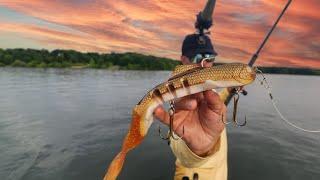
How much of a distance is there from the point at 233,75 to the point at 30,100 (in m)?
32.1

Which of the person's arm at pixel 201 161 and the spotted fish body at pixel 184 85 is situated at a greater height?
the spotted fish body at pixel 184 85

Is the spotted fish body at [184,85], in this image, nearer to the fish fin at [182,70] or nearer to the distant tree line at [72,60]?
the fish fin at [182,70]

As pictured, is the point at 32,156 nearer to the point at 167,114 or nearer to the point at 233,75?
the point at 167,114

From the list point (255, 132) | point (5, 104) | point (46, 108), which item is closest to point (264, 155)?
point (255, 132)

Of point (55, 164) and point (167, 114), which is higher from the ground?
point (167, 114)

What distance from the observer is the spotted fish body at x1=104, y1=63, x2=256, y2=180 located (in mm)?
3947

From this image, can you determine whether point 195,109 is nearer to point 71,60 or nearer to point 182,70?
point 182,70

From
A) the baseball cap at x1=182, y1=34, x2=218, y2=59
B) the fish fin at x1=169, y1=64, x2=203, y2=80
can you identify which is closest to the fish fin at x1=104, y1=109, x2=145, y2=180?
the fish fin at x1=169, y1=64, x2=203, y2=80

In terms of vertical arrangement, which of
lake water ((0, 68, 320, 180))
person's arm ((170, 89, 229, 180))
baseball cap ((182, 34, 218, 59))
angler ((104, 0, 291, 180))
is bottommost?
lake water ((0, 68, 320, 180))

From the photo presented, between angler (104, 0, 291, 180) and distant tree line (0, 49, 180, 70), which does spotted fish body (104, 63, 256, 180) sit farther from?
distant tree line (0, 49, 180, 70)

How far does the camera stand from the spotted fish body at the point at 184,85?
13.0 ft

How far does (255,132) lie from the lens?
70.1 feet

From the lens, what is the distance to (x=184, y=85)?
433 centimetres

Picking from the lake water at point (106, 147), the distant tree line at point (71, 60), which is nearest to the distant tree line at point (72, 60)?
the distant tree line at point (71, 60)
